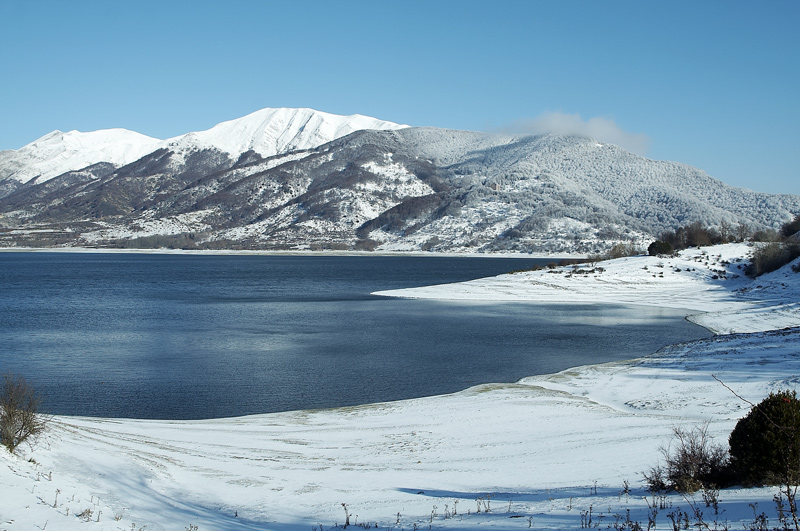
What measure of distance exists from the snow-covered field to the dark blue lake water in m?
3.42

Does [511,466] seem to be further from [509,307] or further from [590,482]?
[509,307]

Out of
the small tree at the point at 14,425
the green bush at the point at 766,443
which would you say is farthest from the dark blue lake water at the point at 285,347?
the green bush at the point at 766,443

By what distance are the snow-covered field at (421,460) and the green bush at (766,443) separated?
1.35 ft

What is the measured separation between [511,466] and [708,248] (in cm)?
7604

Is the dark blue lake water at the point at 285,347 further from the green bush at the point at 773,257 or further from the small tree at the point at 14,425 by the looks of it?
the green bush at the point at 773,257

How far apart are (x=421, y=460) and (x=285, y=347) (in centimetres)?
2210

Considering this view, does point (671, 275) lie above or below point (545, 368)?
above

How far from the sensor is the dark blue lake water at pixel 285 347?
80.8 feet

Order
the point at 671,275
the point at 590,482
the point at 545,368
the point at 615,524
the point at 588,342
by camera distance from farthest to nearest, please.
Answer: the point at 671,275, the point at 588,342, the point at 545,368, the point at 590,482, the point at 615,524

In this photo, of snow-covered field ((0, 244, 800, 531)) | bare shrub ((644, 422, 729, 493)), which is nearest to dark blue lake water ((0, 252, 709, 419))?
snow-covered field ((0, 244, 800, 531))

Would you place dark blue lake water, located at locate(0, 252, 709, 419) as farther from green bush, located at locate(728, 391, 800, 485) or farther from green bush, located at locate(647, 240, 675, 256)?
green bush, located at locate(647, 240, 675, 256)

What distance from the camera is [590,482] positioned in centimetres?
1199

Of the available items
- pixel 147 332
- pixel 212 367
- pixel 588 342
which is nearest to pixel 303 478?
pixel 212 367

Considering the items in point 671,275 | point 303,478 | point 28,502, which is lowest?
point 303,478
